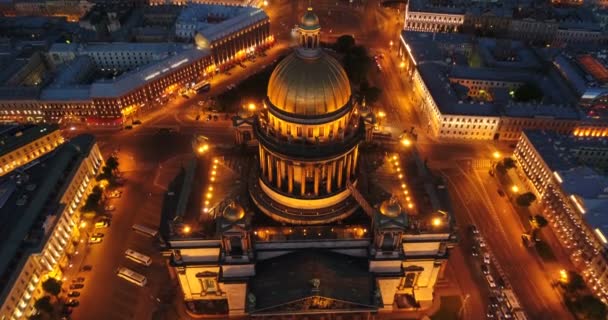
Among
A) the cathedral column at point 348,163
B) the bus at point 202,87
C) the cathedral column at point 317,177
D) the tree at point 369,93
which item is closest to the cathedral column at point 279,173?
the cathedral column at point 317,177

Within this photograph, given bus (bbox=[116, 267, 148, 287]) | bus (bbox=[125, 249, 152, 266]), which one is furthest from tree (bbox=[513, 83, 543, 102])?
bus (bbox=[116, 267, 148, 287])

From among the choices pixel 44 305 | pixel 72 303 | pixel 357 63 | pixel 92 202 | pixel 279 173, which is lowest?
pixel 72 303

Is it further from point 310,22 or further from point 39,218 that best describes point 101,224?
point 310,22

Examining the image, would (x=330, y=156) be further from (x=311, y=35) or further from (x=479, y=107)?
(x=479, y=107)

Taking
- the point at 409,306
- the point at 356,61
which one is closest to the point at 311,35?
the point at 409,306

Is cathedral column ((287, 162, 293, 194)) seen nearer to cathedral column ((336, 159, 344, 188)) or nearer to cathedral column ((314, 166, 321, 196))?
cathedral column ((314, 166, 321, 196))

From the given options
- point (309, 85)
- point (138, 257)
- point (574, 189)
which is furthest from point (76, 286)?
point (574, 189)
